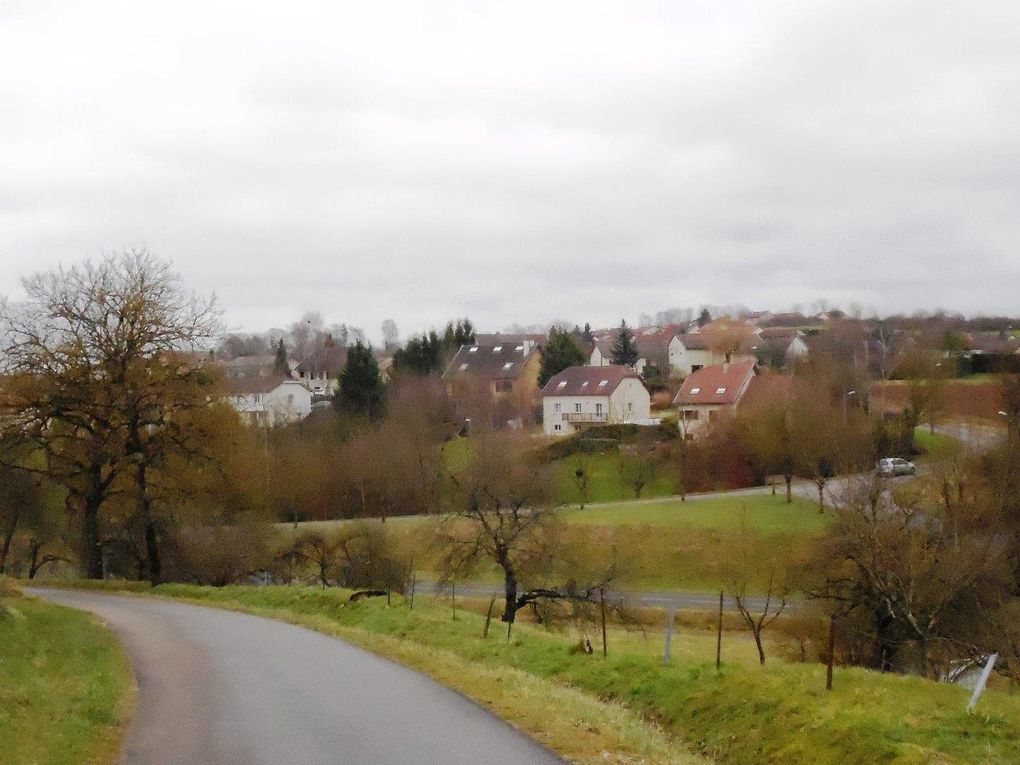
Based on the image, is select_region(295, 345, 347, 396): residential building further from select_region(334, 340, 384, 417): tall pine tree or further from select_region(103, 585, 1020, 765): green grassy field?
select_region(103, 585, 1020, 765): green grassy field

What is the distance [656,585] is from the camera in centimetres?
4797

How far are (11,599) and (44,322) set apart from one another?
1178 centimetres

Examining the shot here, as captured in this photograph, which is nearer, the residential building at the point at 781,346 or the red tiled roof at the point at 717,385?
the red tiled roof at the point at 717,385

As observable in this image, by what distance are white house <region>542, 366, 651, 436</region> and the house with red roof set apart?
5.49m

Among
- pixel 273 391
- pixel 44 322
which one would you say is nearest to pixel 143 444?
pixel 44 322

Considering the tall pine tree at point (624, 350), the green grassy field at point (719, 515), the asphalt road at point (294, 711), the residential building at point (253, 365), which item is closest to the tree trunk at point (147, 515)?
the asphalt road at point (294, 711)

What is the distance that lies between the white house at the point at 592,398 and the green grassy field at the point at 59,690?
6329cm

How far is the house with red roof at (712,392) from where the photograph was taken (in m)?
73.2

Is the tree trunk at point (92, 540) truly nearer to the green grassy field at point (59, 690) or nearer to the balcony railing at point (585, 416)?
the green grassy field at point (59, 690)

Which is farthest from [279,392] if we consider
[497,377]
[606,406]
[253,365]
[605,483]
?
[253,365]

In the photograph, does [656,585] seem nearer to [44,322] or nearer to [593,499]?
[593,499]

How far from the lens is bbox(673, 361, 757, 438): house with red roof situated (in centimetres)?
7319

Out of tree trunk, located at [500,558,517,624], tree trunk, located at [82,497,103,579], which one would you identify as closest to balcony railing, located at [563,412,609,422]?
tree trunk, located at [500,558,517,624]

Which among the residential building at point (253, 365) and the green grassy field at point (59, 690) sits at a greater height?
the residential building at point (253, 365)
